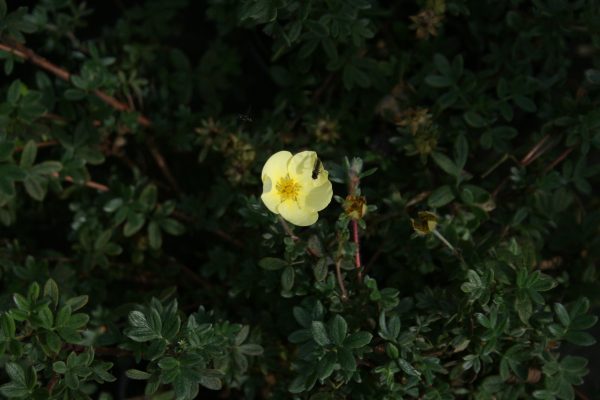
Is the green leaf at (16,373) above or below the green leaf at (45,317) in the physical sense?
below

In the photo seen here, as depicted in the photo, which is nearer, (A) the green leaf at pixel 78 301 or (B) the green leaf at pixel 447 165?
(A) the green leaf at pixel 78 301

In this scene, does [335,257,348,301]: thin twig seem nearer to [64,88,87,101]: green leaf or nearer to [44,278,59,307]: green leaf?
[44,278,59,307]: green leaf

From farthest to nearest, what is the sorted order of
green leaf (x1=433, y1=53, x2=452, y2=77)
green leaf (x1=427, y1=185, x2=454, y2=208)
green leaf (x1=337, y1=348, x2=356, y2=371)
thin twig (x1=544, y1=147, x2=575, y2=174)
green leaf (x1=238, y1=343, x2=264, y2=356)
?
green leaf (x1=433, y1=53, x2=452, y2=77), thin twig (x1=544, y1=147, x2=575, y2=174), green leaf (x1=427, y1=185, x2=454, y2=208), green leaf (x1=238, y1=343, x2=264, y2=356), green leaf (x1=337, y1=348, x2=356, y2=371)

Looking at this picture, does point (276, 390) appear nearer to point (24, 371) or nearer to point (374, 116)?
point (24, 371)

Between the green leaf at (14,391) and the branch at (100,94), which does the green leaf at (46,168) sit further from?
the green leaf at (14,391)

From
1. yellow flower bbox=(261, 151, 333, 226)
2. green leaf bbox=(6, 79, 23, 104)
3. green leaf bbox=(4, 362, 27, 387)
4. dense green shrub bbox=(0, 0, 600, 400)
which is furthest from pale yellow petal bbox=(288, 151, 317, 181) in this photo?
green leaf bbox=(6, 79, 23, 104)

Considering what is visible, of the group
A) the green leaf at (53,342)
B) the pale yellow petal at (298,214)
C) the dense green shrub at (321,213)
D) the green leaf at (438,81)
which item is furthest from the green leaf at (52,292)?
the green leaf at (438,81)

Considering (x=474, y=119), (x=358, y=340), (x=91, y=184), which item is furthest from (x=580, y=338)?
(x=91, y=184)
